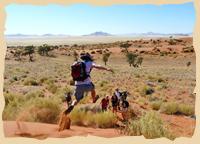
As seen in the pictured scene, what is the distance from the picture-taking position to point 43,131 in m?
9.36

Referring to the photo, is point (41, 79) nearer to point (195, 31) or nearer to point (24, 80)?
point (24, 80)

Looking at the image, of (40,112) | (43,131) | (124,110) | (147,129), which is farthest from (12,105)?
(147,129)

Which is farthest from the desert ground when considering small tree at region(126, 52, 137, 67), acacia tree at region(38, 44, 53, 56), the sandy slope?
small tree at region(126, 52, 137, 67)

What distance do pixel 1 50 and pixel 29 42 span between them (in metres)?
8.12

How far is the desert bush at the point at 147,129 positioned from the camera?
952cm

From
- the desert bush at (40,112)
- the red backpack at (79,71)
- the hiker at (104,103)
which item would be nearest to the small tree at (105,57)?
the hiker at (104,103)

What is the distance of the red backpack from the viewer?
9609 millimetres

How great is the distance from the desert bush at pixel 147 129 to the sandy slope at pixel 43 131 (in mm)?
268

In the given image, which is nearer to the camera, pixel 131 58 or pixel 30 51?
pixel 30 51

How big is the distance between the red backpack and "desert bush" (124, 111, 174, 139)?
3.92 ft

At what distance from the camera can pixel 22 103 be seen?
1062 centimetres

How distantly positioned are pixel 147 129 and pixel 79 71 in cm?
158

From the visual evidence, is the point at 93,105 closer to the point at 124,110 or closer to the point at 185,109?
the point at 124,110

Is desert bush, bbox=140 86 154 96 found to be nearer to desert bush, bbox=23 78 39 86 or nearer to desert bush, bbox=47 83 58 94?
desert bush, bbox=47 83 58 94
